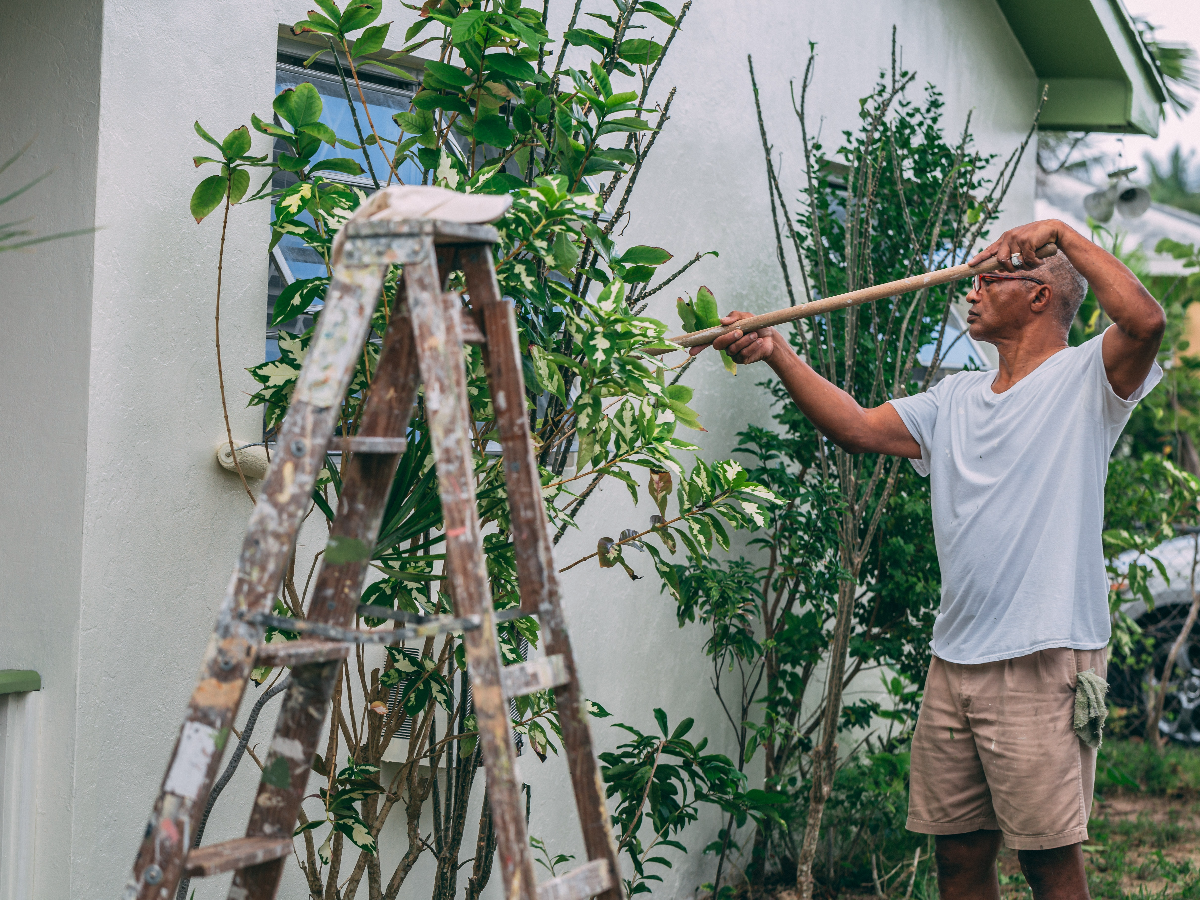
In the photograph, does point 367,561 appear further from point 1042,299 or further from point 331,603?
point 1042,299

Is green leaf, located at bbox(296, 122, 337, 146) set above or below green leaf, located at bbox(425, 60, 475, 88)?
below

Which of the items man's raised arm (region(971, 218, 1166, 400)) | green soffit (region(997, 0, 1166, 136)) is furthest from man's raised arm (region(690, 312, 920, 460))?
green soffit (region(997, 0, 1166, 136))

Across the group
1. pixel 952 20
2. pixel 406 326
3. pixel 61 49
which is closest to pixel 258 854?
pixel 406 326

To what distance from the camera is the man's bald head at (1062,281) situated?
10.2 feet

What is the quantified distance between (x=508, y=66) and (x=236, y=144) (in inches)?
24.3

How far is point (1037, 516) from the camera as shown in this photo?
9.73 feet

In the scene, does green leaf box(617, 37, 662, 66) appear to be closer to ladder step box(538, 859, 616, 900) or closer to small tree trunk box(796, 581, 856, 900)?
ladder step box(538, 859, 616, 900)

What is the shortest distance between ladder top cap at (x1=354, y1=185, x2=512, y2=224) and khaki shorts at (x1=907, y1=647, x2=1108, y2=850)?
189cm

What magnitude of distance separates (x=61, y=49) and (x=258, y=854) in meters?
1.88

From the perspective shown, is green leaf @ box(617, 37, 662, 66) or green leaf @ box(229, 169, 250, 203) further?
green leaf @ box(617, 37, 662, 66)

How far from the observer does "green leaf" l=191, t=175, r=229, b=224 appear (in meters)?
2.53

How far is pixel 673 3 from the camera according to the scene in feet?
13.3

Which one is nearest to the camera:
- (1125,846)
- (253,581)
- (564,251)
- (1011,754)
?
(253,581)

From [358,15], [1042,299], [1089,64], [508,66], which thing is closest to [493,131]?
[508,66]
